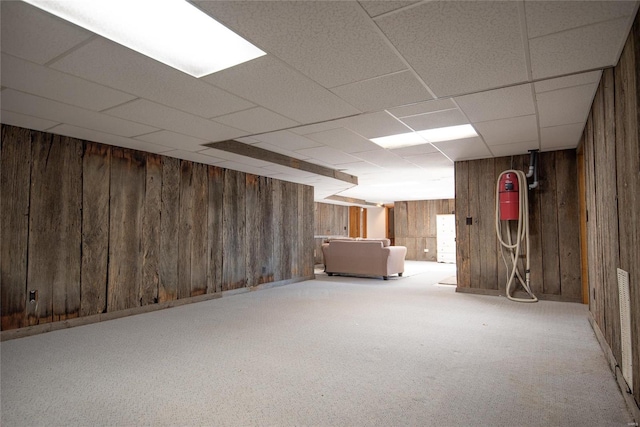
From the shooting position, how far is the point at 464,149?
16.3ft

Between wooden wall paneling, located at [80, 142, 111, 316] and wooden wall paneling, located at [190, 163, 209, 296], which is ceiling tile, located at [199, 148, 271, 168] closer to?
wooden wall paneling, located at [190, 163, 209, 296]

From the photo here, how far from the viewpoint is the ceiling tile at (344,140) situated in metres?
4.08

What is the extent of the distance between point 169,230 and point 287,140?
204cm

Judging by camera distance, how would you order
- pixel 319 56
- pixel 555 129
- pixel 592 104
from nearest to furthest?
1. pixel 319 56
2. pixel 592 104
3. pixel 555 129

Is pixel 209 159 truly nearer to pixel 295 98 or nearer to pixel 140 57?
pixel 295 98

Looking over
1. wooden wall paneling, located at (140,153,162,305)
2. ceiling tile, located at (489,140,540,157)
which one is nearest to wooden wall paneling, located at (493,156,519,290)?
ceiling tile, located at (489,140,540,157)

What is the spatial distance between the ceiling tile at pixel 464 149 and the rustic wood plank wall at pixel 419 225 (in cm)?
689

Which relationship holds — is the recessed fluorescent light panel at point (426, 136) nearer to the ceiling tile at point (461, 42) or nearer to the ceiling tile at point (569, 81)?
the ceiling tile at point (569, 81)

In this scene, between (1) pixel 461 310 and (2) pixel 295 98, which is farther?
(1) pixel 461 310

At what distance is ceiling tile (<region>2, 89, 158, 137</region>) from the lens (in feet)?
9.36

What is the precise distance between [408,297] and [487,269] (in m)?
1.29

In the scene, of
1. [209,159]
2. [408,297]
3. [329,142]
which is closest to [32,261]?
[209,159]

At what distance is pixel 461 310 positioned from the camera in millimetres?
4461

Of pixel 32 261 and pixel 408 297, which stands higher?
pixel 32 261
